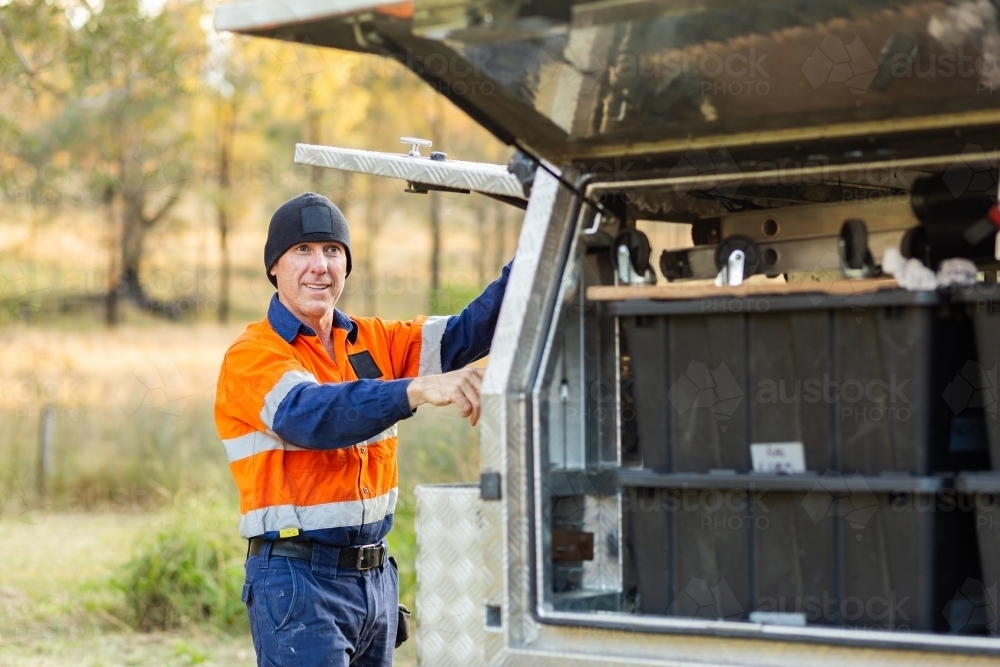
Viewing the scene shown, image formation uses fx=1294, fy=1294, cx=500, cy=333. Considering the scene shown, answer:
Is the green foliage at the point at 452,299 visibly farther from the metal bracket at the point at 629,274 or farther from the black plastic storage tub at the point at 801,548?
the black plastic storage tub at the point at 801,548

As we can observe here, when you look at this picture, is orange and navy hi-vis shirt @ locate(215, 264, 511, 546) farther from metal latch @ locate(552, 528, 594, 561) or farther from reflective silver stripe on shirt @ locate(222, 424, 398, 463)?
metal latch @ locate(552, 528, 594, 561)

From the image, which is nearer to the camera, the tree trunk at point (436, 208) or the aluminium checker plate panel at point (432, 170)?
the aluminium checker plate panel at point (432, 170)

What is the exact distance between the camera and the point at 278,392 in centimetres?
371

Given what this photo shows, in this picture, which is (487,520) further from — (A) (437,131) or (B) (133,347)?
(A) (437,131)

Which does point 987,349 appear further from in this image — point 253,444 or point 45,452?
point 45,452

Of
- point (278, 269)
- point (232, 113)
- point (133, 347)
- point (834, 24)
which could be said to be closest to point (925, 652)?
point (834, 24)

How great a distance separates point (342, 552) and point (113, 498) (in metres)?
8.68

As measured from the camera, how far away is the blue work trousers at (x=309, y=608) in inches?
147

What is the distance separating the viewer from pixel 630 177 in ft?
11.4

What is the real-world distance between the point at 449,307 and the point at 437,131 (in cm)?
1821

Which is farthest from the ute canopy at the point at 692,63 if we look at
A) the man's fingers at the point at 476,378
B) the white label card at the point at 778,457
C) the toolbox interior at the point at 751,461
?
the white label card at the point at 778,457

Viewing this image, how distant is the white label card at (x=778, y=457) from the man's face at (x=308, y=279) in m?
1.52

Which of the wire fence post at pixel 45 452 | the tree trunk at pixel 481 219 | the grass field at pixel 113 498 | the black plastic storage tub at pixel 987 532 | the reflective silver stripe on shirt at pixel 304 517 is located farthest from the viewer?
the tree trunk at pixel 481 219

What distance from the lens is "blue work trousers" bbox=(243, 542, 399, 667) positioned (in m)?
3.73
